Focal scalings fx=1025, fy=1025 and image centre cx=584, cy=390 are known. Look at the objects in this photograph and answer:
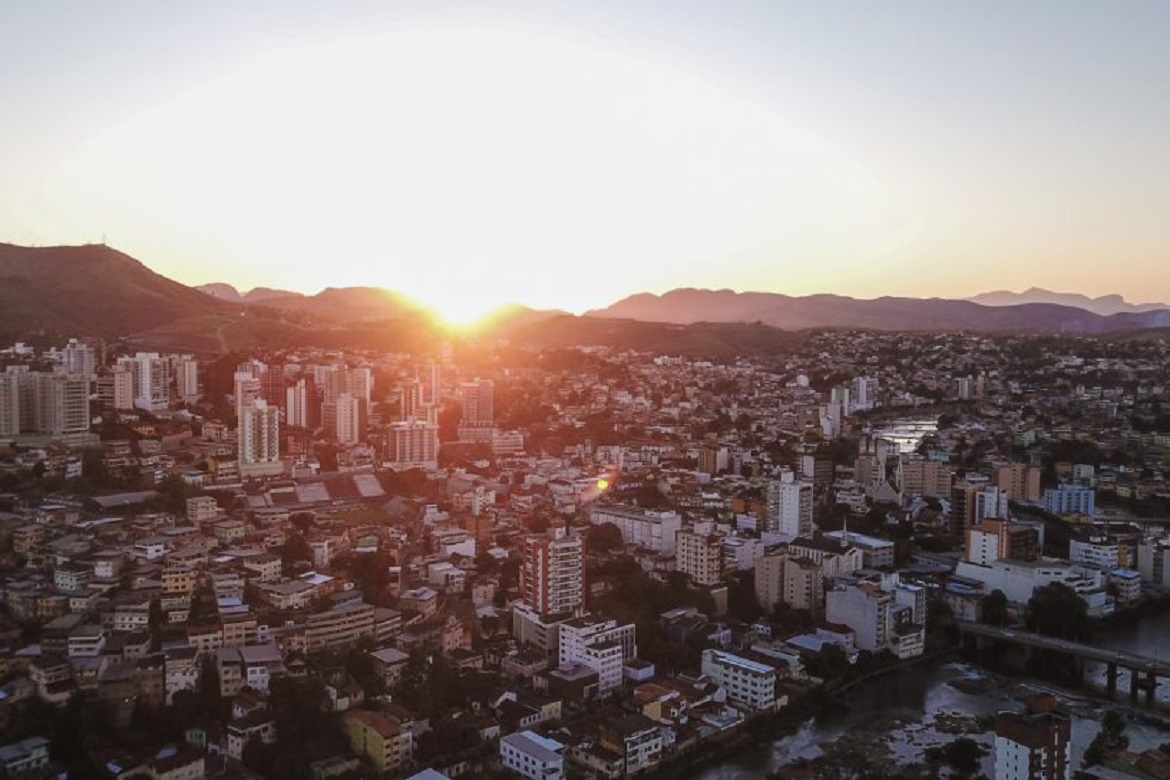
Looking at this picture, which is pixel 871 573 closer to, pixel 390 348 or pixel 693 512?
pixel 693 512

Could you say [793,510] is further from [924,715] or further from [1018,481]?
[1018,481]

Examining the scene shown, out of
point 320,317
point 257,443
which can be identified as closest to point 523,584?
point 257,443

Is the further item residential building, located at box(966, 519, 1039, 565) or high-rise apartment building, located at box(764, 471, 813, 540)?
high-rise apartment building, located at box(764, 471, 813, 540)

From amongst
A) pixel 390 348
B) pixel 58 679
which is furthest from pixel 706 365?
pixel 58 679

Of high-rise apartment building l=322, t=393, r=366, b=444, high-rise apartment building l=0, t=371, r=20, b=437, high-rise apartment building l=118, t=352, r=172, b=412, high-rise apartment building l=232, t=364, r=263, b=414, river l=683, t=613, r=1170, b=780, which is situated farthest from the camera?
high-rise apartment building l=322, t=393, r=366, b=444

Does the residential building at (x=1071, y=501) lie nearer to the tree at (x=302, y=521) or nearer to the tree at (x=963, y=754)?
the tree at (x=963, y=754)

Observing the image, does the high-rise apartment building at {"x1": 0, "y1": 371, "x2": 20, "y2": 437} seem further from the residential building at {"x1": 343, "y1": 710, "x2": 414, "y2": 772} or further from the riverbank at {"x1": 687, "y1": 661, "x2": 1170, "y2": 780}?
A: the riverbank at {"x1": 687, "y1": 661, "x2": 1170, "y2": 780}

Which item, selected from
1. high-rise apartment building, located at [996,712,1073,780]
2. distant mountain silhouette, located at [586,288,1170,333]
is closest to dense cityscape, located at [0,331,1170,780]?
high-rise apartment building, located at [996,712,1073,780]
